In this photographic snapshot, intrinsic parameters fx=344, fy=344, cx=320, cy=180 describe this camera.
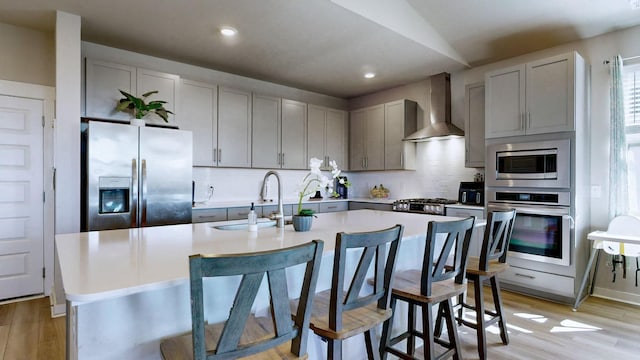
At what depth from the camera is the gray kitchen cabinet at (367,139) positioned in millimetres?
5233

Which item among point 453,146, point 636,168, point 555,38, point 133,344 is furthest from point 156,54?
point 636,168

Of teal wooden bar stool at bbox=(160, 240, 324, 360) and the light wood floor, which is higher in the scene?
teal wooden bar stool at bbox=(160, 240, 324, 360)

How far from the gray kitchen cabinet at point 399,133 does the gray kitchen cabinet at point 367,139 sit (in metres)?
0.10

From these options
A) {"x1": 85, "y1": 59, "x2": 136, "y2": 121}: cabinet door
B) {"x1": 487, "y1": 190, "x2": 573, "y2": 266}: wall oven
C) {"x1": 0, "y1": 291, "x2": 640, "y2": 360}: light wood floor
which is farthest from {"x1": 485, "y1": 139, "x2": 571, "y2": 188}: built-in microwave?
{"x1": 85, "y1": 59, "x2": 136, "y2": 121}: cabinet door

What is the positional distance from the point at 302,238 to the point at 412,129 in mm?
3618

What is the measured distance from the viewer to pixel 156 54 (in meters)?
3.95

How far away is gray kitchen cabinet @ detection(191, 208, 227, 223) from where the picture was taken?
12.4 feet

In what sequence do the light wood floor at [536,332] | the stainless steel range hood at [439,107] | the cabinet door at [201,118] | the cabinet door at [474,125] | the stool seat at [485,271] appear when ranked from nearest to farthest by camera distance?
the stool seat at [485,271]
the light wood floor at [536,332]
the cabinet door at [201,118]
the cabinet door at [474,125]
the stainless steel range hood at [439,107]

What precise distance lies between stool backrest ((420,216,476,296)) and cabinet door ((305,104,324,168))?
138 inches

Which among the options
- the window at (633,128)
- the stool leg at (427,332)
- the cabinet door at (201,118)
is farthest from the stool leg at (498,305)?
the cabinet door at (201,118)

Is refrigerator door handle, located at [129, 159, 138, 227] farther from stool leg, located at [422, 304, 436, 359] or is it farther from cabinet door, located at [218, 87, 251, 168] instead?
stool leg, located at [422, 304, 436, 359]

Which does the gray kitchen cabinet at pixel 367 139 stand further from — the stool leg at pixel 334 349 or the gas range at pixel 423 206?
the stool leg at pixel 334 349

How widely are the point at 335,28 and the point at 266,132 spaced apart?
1.84 metres

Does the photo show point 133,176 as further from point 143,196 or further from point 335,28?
point 335,28
